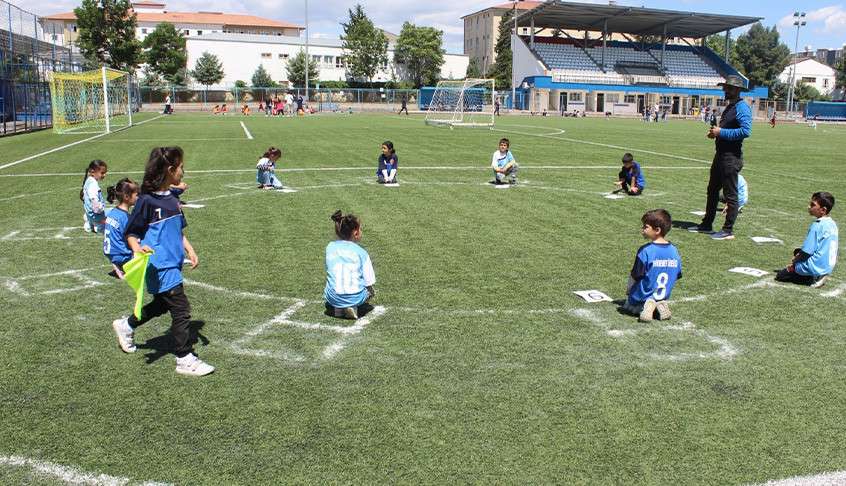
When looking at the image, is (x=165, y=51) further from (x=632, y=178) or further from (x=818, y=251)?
(x=818, y=251)

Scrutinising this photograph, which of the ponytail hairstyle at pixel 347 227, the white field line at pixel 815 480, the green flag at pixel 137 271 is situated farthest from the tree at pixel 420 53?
the white field line at pixel 815 480

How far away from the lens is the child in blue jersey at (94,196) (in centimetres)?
973

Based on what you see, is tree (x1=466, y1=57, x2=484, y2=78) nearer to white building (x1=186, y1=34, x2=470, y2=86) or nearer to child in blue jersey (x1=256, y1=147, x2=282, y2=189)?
white building (x1=186, y1=34, x2=470, y2=86)

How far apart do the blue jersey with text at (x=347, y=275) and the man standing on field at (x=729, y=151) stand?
6.45 meters

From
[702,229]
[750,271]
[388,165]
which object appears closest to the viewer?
[750,271]

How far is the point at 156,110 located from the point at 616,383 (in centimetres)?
7710

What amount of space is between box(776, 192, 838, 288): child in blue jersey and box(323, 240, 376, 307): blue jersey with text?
16.7 feet

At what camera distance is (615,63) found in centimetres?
9106

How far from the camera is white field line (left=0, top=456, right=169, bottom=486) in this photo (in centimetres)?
385

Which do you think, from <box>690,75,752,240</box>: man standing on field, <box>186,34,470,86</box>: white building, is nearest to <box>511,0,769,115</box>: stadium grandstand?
<box>186,34,470,86</box>: white building

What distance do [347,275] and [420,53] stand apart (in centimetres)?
10981

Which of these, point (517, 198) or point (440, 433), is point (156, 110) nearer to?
point (517, 198)

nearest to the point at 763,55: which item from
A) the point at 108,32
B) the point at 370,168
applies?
the point at 108,32

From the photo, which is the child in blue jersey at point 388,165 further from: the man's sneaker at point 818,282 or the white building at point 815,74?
the white building at point 815,74
